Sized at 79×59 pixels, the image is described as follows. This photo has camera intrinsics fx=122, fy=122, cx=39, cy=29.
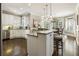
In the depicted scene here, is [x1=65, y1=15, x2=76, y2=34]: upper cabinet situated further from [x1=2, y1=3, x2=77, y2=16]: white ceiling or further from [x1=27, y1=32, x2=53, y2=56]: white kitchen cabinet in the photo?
[x1=27, y1=32, x2=53, y2=56]: white kitchen cabinet

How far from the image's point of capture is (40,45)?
6.46ft

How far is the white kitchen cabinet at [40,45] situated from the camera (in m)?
1.95

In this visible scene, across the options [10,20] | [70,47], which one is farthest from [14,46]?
[70,47]

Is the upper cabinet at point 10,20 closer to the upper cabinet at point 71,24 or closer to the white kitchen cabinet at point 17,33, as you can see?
the white kitchen cabinet at point 17,33

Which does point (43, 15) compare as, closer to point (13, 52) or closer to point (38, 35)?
point (38, 35)

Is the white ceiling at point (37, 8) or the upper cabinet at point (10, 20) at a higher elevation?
the white ceiling at point (37, 8)

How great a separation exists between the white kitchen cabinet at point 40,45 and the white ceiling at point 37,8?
1.19 ft

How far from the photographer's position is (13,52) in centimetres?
196

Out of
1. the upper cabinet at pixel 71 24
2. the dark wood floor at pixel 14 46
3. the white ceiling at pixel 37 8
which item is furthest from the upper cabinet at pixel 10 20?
the upper cabinet at pixel 71 24

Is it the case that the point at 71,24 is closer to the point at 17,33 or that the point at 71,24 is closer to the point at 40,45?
the point at 40,45

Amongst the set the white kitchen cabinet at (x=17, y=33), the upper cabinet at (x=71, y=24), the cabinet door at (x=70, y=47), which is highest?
the upper cabinet at (x=71, y=24)

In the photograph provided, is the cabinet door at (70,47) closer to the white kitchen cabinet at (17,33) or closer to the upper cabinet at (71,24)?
the upper cabinet at (71,24)

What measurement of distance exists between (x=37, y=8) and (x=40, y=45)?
0.60 meters

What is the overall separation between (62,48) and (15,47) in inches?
29.6
